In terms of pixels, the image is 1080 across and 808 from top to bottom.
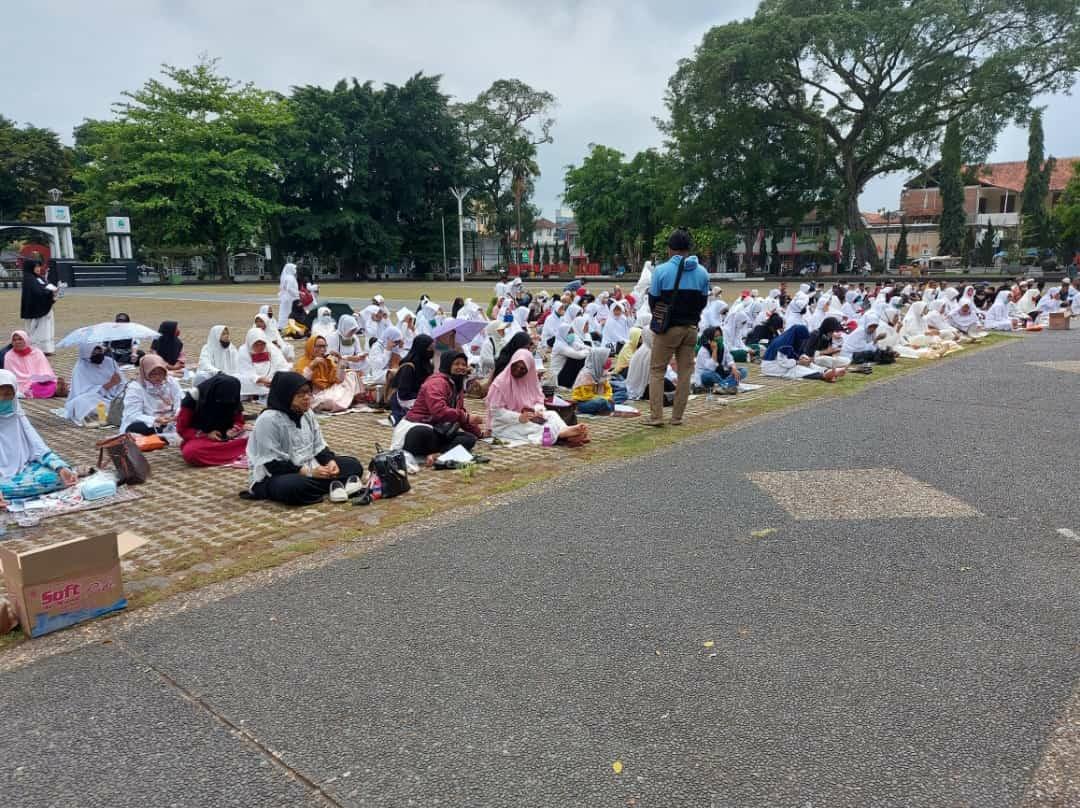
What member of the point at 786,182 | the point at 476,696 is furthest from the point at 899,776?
the point at 786,182

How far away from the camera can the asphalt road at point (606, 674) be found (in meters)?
2.56

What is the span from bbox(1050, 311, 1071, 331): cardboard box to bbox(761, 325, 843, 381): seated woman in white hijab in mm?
10401

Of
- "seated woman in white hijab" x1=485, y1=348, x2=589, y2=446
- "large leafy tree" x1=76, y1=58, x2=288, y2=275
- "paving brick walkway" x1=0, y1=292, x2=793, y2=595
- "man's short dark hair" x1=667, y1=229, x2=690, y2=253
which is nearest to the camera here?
"paving brick walkway" x1=0, y1=292, x2=793, y2=595

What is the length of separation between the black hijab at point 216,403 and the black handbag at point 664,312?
4.24m

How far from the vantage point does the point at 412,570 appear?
4352mm

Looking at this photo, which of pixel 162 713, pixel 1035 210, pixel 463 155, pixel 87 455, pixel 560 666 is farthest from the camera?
pixel 463 155

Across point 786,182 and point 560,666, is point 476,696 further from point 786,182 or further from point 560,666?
point 786,182

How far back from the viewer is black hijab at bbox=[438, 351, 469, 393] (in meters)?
7.25

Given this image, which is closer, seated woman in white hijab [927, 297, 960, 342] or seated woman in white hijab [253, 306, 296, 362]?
seated woman in white hijab [253, 306, 296, 362]

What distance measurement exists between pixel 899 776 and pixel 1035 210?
56.1 m

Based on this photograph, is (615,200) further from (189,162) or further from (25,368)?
(25,368)

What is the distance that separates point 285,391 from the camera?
5.52 metres

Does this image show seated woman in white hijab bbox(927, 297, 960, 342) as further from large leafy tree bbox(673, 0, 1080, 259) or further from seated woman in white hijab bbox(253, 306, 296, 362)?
→ large leafy tree bbox(673, 0, 1080, 259)

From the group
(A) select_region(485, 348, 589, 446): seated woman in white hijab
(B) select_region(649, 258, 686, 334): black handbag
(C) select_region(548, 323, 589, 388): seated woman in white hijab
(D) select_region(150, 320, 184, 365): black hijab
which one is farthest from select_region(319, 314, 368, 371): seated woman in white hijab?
(B) select_region(649, 258, 686, 334): black handbag
